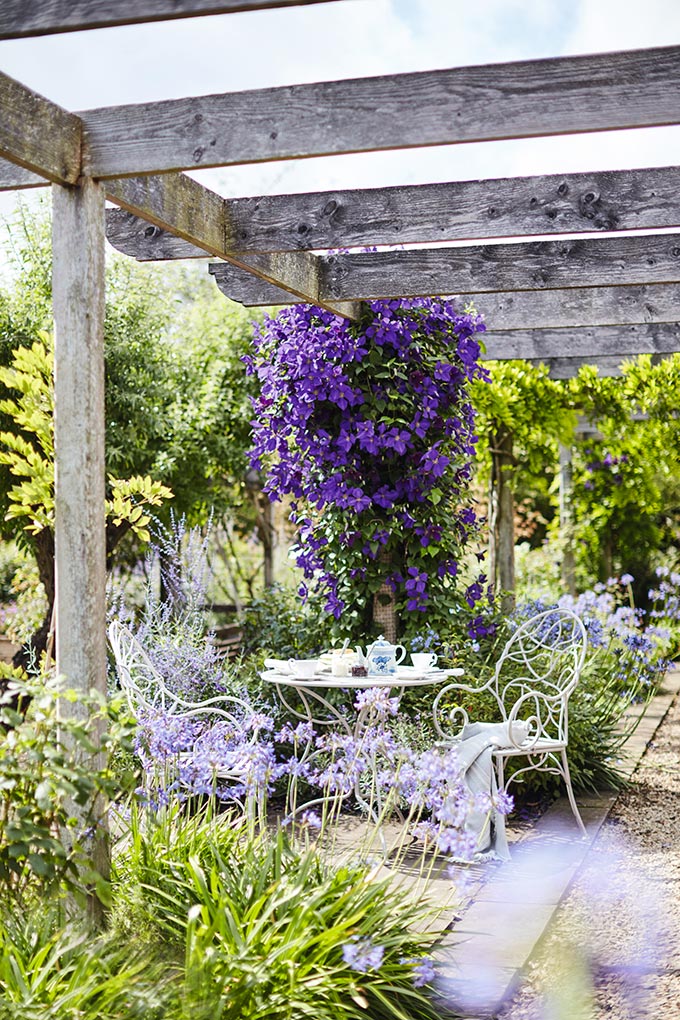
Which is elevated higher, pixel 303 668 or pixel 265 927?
pixel 303 668

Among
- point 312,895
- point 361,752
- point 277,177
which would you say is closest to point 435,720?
point 361,752

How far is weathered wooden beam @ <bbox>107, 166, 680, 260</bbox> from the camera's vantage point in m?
4.27

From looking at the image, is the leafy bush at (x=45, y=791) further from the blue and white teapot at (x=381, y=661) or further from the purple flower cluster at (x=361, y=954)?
the blue and white teapot at (x=381, y=661)

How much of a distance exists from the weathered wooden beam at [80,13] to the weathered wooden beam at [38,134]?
0.24 m

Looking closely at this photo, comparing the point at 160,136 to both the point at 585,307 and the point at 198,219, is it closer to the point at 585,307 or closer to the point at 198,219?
the point at 198,219

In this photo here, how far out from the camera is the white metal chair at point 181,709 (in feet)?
10.6

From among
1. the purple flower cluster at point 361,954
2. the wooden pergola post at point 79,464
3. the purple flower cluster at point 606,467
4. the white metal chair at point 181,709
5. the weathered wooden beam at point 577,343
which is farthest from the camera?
the purple flower cluster at point 606,467

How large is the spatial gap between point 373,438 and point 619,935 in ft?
8.46

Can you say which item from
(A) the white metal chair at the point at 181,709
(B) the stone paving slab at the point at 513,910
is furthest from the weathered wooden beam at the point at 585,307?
(A) the white metal chair at the point at 181,709

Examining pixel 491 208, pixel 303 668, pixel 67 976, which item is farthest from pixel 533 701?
pixel 67 976

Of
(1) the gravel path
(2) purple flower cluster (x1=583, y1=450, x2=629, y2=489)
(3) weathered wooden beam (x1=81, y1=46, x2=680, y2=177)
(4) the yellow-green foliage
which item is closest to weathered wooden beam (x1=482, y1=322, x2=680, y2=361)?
(2) purple flower cluster (x1=583, y1=450, x2=629, y2=489)

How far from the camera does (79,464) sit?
9.31 feet

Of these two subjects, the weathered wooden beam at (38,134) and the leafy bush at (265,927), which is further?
the weathered wooden beam at (38,134)

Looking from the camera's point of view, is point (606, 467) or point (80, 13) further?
point (606, 467)
